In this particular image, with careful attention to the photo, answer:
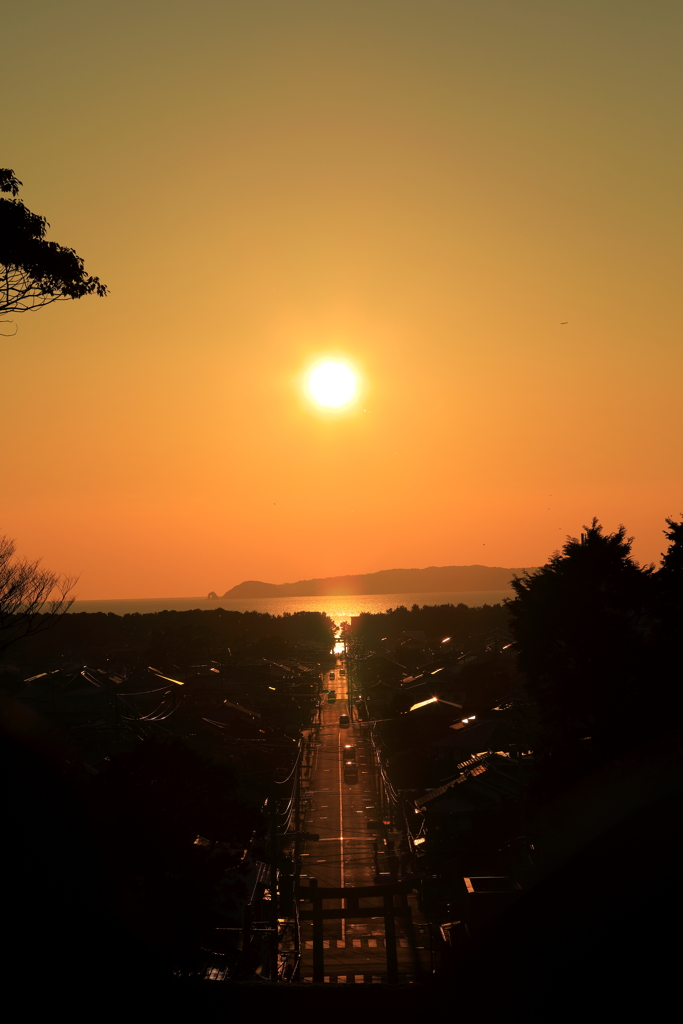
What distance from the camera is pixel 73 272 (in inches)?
429

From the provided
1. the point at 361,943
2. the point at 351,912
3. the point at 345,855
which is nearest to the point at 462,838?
the point at 345,855

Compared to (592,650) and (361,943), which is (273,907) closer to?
(361,943)

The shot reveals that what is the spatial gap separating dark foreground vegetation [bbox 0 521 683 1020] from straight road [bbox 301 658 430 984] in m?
1.00

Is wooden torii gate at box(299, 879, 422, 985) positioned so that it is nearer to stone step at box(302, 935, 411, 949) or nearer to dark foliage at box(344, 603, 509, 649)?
stone step at box(302, 935, 411, 949)

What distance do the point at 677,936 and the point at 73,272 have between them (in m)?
11.1

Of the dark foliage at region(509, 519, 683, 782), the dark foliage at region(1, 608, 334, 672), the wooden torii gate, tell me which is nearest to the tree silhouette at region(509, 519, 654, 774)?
the dark foliage at region(509, 519, 683, 782)

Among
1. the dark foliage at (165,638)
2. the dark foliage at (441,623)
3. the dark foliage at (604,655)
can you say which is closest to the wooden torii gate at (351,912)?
the dark foliage at (604,655)

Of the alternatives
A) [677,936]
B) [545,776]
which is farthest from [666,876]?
[545,776]

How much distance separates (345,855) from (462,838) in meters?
4.11

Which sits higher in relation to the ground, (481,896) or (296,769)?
(296,769)

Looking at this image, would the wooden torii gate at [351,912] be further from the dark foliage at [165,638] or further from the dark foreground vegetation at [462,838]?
the dark foliage at [165,638]

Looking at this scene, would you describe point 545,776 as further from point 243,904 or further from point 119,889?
point 119,889

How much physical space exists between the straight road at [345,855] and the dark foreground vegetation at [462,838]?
39.2 inches

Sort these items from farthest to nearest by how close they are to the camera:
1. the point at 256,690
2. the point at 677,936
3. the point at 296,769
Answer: the point at 256,690
the point at 296,769
the point at 677,936
